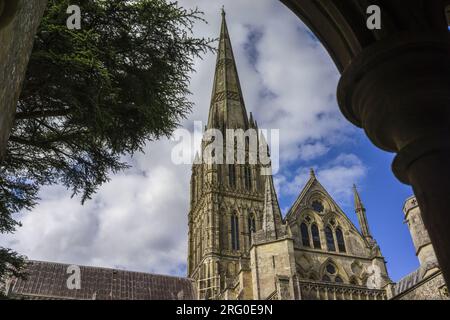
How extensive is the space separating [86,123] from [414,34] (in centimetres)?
472

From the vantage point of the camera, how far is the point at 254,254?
781 inches

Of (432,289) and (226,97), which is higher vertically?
(226,97)

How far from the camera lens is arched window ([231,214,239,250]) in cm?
3431

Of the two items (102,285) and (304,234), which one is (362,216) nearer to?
(304,234)

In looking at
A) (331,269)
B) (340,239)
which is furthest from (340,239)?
(331,269)

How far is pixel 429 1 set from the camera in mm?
2846

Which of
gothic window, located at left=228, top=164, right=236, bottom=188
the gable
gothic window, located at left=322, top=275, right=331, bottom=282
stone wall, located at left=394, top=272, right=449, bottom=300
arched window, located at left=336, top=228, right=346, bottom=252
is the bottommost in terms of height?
stone wall, located at left=394, top=272, right=449, bottom=300

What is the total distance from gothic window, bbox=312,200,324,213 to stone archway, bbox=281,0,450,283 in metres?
22.1

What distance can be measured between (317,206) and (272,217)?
4571 mm

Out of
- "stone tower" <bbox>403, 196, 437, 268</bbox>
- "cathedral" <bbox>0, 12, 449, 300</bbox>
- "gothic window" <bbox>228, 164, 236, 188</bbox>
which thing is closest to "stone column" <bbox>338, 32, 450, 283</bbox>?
"cathedral" <bbox>0, 12, 449, 300</bbox>

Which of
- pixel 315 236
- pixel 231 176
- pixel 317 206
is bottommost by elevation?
pixel 315 236

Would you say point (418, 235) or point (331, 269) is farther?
point (331, 269)

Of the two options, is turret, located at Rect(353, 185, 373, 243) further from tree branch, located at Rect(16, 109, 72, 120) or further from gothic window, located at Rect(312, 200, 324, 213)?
tree branch, located at Rect(16, 109, 72, 120)
